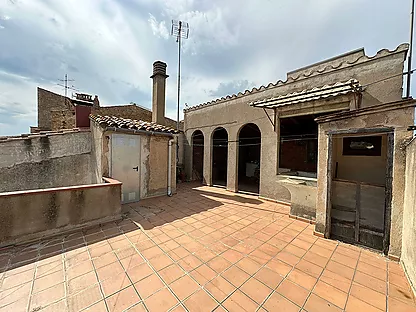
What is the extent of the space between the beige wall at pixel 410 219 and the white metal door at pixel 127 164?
7634 millimetres

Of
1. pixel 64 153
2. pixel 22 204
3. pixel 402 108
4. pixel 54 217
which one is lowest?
pixel 54 217

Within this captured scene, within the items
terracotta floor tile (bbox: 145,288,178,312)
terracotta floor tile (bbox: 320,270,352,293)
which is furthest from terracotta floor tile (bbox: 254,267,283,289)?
terracotta floor tile (bbox: 145,288,178,312)

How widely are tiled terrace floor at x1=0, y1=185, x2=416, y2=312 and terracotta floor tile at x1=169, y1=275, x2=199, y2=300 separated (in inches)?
0.6

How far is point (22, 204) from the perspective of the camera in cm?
373

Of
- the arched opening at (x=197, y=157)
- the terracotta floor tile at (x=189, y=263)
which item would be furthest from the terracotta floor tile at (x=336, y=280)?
the arched opening at (x=197, y=157)

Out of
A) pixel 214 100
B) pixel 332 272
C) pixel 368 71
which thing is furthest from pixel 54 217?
pixel 368 71

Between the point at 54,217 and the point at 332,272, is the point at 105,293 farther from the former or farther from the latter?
the point at 332,272

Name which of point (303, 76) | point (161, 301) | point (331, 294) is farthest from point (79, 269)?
point (303, 76)

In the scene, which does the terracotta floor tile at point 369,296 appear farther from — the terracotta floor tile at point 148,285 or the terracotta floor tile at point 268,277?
the terracotta floor tile at point 148,285

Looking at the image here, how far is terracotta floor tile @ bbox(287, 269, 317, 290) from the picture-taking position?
2744 mm

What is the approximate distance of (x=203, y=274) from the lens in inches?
116

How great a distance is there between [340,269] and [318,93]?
16.8 feet

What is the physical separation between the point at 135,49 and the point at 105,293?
35.0ft

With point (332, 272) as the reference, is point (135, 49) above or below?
above
